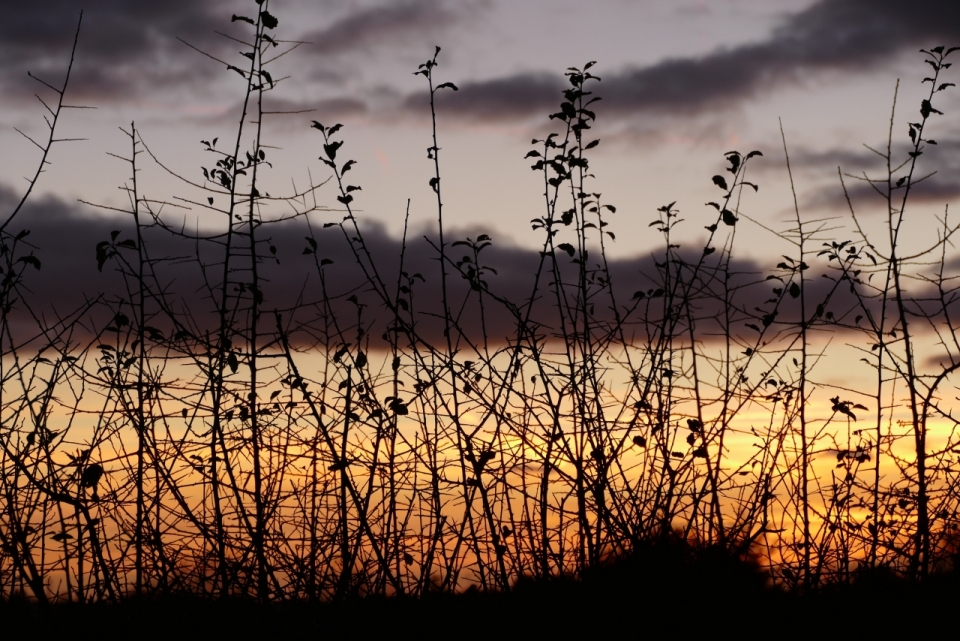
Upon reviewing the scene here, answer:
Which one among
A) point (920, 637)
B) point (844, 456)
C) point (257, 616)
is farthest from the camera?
point (844, 456)

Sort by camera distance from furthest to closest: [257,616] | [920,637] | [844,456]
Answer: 1. [844,456]
2. [920,637]
3. [257,616]

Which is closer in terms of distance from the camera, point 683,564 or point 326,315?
point 683,564

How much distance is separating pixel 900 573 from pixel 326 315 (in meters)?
4.22

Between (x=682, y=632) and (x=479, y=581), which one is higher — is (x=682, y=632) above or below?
below

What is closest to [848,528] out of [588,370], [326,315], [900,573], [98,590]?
[900,573]

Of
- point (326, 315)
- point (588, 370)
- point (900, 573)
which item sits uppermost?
point (326, 315)

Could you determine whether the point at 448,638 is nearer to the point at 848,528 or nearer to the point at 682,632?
the point at 682,632

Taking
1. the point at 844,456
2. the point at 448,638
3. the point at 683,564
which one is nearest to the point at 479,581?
the point at 448,638

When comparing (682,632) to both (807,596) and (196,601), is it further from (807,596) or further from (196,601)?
(196,601)

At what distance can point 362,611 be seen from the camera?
550 cm

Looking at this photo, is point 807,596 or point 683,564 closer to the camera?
point 683,564

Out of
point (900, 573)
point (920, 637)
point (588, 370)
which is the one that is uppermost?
point (588, 370)

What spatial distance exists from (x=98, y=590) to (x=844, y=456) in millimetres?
4948

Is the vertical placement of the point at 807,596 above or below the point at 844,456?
below
